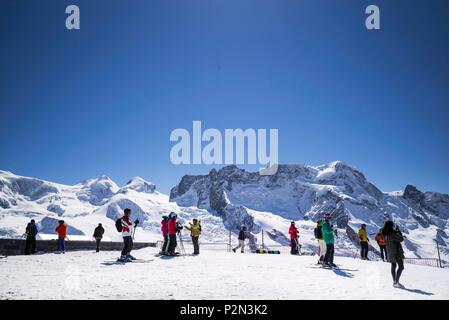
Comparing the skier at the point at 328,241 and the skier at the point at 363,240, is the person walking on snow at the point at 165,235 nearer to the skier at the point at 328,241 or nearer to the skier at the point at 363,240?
the skier at the point at 328,241

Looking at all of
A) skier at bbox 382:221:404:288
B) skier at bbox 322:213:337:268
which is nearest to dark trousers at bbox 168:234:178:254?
skier at bbox 322:213:337:268

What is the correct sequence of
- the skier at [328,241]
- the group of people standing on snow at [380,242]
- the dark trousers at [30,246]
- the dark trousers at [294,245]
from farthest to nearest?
1. the dark trousers at [294,245]
2. the dark trousers at [30,246]
3. the skier at [328,241]
4. the group of people standing on snow at [380,242]

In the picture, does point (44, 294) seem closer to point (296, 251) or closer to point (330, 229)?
point (330, 229)

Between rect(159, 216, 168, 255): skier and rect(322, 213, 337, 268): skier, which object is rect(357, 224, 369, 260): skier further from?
rect(159, 216, 168, 255): skier

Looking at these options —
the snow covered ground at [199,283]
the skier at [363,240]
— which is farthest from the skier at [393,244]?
the skier at [363,240]

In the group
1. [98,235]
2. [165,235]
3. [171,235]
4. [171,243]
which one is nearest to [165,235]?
[165,235]

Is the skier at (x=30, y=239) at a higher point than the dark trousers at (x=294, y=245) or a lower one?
higher

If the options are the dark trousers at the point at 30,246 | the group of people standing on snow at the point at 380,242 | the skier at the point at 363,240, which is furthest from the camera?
the skier at the point at 363,240

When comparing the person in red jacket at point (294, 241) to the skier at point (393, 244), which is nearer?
the skier at point (393, 244)

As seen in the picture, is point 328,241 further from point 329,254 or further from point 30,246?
point 30,246

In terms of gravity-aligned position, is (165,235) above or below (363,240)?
above

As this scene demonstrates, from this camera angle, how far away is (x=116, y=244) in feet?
89.3
